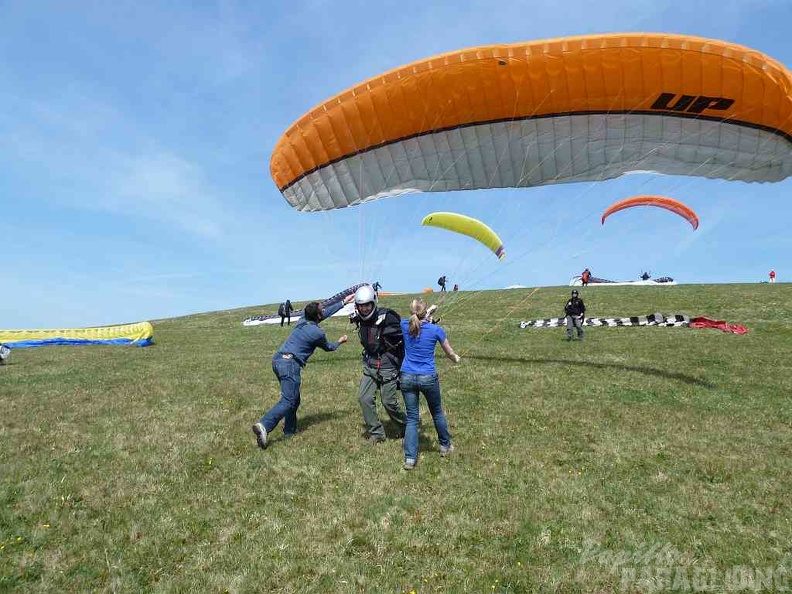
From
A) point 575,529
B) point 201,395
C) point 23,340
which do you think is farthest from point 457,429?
point 23,340

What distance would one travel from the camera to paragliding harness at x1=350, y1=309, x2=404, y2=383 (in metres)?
7.98

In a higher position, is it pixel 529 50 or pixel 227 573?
pixel 529 50

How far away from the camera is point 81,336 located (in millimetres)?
25312

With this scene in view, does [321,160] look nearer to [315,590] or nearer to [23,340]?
[315,590]

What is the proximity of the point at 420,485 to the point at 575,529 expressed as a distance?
6.35 feet

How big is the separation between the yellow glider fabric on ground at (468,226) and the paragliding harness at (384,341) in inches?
324

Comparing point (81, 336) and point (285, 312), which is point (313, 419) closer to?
point (81, 336)

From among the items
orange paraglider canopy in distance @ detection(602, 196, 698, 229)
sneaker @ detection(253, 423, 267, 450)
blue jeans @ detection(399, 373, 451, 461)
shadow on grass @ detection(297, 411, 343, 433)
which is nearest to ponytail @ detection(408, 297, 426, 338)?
blue jeans @ detection(399, 373, 451, 461)

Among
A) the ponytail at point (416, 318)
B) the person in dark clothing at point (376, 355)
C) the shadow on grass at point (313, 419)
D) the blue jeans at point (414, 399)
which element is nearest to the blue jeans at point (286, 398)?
the shadow on grass at point (313, 419)

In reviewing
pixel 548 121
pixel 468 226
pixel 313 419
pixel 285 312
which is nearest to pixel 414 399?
pixel 313 419

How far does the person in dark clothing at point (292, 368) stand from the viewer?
25.1 ft

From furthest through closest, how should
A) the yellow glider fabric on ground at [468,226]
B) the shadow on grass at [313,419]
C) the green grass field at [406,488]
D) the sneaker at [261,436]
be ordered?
1. the yellow glider fabric on ground at [468,226]
2. the shadow on grass at [313,419]
3. the sneaker at [261,436]
4. the green grass field at [406,488]

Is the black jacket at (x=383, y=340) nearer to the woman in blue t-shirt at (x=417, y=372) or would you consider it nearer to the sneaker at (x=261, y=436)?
the woman in blue t-shirt at (x=417, y=372)

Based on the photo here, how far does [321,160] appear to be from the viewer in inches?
492
